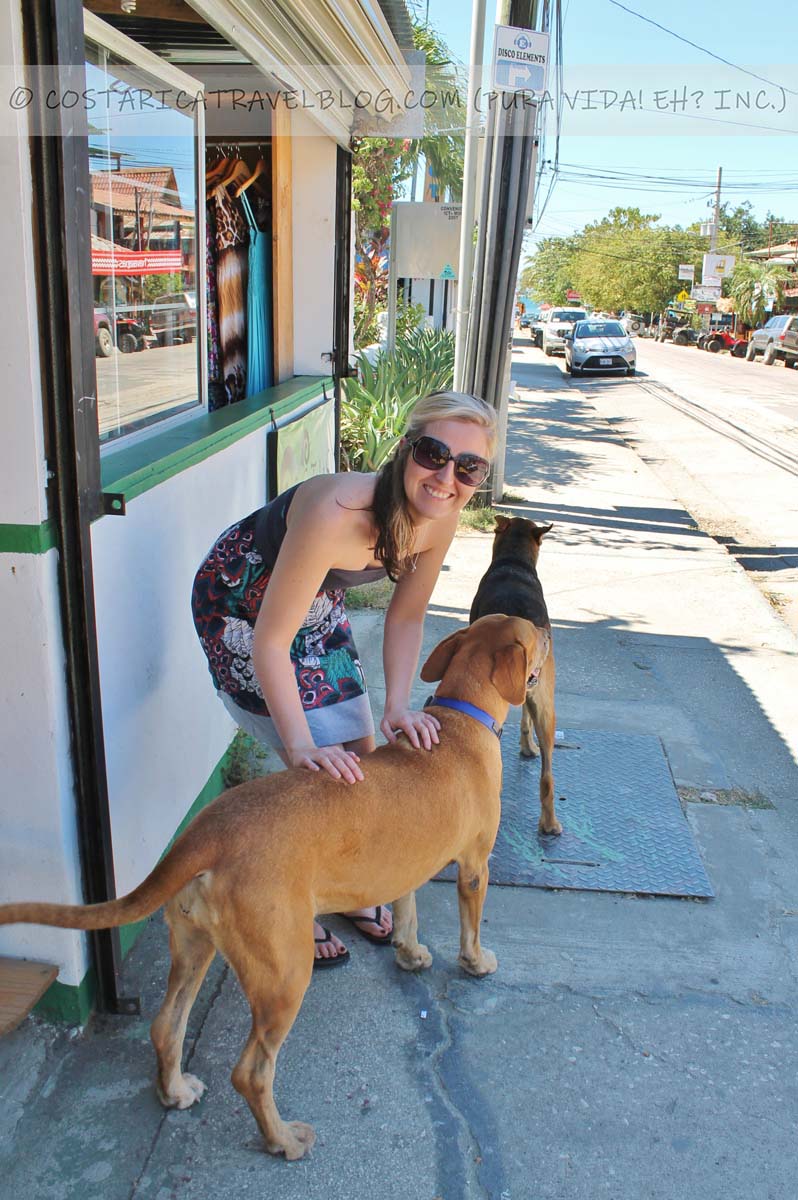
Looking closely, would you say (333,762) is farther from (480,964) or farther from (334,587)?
(480,964)

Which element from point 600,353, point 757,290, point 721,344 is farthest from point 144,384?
point 757,290

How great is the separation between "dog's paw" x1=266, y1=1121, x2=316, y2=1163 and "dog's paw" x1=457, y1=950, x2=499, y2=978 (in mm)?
818

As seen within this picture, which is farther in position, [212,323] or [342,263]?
[342,263]

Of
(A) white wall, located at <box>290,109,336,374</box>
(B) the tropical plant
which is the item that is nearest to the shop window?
(A) white wall, located at <box>290,109,336,374</box>

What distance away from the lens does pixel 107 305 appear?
3592mm

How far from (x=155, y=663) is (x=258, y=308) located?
10.7 feet

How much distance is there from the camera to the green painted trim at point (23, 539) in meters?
2.26

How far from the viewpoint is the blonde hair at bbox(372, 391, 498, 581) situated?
2.53m

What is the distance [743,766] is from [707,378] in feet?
95.4

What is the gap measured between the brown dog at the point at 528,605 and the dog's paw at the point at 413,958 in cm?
98

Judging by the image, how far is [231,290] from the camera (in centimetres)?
543

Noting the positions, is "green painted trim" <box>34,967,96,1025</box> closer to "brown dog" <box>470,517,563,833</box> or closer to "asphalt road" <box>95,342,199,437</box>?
"brown dog" <box>470,517,563,833</box>

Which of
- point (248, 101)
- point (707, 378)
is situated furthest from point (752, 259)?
point (248, 101)

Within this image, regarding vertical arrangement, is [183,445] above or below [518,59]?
below
